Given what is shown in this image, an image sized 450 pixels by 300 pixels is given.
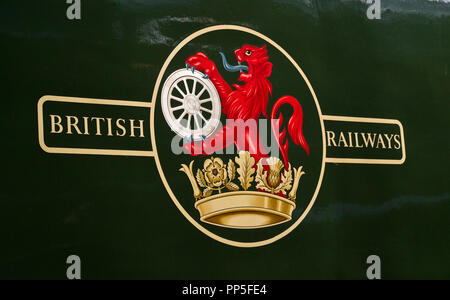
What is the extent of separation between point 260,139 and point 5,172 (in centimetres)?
121

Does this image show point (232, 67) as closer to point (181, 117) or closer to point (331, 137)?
point (181, 117)

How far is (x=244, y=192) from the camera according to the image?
330 cm

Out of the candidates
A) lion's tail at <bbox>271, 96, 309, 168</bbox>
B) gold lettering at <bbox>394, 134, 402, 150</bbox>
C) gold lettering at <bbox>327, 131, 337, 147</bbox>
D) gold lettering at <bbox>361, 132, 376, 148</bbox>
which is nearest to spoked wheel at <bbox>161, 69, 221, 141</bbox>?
lion's tail at <bbox>271, 96, 309, 168</bbox>

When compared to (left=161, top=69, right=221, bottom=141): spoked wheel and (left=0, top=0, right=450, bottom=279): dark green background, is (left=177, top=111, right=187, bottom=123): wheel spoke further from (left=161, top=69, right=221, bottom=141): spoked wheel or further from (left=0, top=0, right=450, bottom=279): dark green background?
(left=0, top=0, right=450, bottom=279): dark green background

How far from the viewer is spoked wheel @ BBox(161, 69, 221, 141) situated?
320cm

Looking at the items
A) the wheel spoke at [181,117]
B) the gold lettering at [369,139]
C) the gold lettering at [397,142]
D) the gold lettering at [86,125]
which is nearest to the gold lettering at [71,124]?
the gold lettering at [86,125]

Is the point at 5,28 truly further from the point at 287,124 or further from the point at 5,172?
the point at 287,124

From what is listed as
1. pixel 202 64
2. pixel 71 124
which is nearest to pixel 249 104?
pixel 202 64

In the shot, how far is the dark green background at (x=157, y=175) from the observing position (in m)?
2.88

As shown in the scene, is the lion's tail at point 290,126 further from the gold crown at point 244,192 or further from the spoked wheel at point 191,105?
the spoked wheel at point 191,105

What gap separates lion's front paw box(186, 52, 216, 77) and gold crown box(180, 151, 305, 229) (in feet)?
1.36

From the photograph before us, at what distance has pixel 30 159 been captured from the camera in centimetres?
287

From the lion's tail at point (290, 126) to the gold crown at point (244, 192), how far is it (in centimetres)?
9

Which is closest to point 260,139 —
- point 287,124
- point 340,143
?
point 287,124
